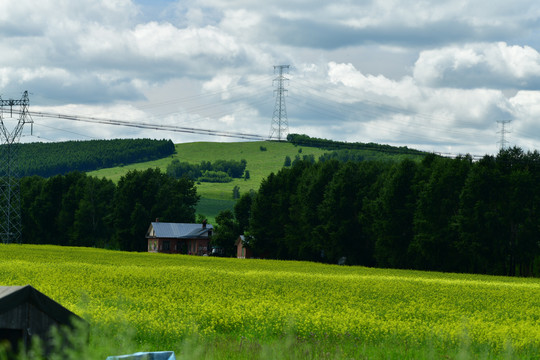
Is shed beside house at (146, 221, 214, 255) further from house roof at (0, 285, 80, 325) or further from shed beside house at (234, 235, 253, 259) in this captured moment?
house roof at (0, 285, 80, 325)

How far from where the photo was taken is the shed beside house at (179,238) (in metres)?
125

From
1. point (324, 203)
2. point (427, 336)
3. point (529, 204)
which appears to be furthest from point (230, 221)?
point (427, 336)

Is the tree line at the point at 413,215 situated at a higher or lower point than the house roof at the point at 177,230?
higher

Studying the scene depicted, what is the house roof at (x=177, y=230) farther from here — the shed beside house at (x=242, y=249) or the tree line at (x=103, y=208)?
the shed beside house at (x=242, y=249)

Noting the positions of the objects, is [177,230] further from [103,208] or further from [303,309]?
[303,309]

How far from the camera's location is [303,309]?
2680 cm

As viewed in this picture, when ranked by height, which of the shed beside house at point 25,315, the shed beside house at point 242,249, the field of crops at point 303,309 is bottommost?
the shed beside house at point 242,249

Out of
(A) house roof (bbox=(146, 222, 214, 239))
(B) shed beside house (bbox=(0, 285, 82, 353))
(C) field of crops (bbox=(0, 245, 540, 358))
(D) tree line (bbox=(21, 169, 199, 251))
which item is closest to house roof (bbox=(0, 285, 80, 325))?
(B) shed beside house (bbox=(0, 285, 82, 353))

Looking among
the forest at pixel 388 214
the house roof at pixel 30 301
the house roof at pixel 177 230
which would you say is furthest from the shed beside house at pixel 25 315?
the house roof at pixel 177 230

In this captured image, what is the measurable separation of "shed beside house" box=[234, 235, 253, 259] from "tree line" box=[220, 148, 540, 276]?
2.39 metres

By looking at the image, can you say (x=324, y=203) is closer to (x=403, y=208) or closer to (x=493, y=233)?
(x=403, y=208)

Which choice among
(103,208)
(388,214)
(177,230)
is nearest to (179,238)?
(177,230)

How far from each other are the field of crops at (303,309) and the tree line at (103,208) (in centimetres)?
8240

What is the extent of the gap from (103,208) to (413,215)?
7565cm
